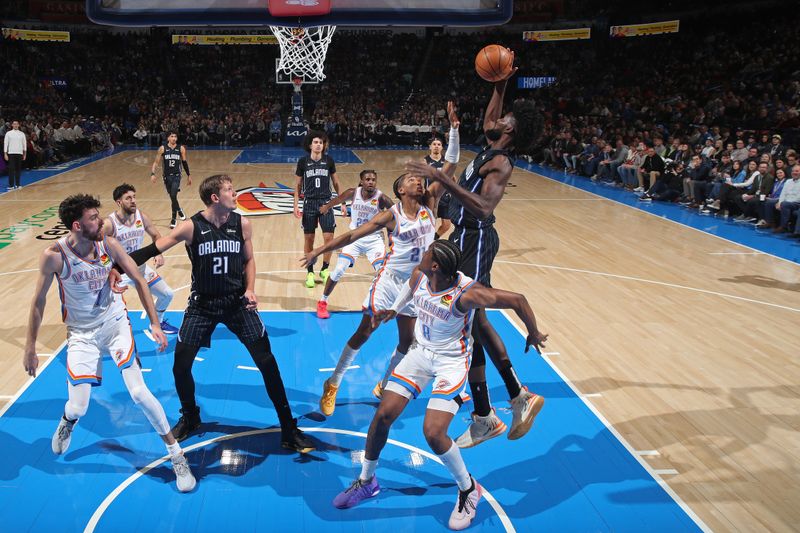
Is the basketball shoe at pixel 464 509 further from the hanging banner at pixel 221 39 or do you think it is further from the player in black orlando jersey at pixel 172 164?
the hanging banner at pixel 221 39

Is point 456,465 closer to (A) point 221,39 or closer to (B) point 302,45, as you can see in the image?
(B) point 302,45

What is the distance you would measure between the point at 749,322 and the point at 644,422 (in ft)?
10.9

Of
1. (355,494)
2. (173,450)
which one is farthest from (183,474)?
(355,494)

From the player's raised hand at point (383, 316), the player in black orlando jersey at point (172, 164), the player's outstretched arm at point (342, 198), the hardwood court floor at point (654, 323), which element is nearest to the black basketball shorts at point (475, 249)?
the player's raised hand at point (383, 316)

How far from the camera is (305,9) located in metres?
6.89

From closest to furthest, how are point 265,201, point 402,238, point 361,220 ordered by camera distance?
point 402,238, point 361,220, point 265,201

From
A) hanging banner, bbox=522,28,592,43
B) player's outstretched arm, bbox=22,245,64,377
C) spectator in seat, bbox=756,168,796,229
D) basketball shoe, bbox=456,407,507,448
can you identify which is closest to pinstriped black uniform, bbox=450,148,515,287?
basketball shoe, bbox=456,407,507,448

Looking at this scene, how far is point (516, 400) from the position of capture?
206 inches

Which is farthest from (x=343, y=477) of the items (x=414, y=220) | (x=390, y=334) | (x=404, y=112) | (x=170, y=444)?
(x=404, y=112)

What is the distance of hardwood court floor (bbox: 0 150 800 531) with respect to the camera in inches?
207

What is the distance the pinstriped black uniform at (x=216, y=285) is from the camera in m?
5.08

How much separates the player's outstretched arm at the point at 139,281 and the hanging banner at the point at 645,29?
31.1 metres

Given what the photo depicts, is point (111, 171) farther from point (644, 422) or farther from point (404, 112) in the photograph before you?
point (644, 422)

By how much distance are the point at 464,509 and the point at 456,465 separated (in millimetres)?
312
